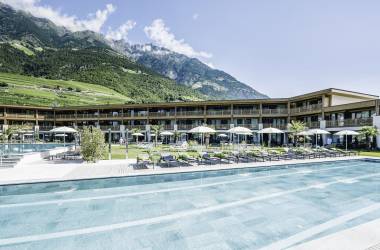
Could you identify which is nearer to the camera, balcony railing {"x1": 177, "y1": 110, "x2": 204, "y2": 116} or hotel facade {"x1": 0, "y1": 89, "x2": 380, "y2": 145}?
hotel facade {"x1": 0, "y1": 89, "x2": 380, "y2": 145}

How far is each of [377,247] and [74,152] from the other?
20516mm

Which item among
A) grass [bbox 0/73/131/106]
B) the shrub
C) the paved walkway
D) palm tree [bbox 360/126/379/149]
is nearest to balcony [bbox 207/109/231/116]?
palm tree [bbox 360/126/379/149]

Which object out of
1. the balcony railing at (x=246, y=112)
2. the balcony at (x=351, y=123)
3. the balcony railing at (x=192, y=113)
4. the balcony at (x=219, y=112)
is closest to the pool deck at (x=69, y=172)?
the balcony at (x=351, y=123)

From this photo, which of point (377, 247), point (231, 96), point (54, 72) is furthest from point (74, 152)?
point (231, 96)

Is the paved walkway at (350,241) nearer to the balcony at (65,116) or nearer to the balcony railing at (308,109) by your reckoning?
the balcony railing at (308,109)

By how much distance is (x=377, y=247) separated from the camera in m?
4.98

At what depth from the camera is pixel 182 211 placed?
29.9ft

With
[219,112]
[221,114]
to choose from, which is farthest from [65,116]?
[221,114]

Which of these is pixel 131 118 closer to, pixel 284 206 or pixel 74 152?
pixel 74 152

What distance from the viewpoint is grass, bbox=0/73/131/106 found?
81500 mm

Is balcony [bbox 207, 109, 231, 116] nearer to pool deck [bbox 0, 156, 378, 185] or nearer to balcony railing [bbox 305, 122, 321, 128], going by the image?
balcony railing [bbox 305, 122, 321, 128]

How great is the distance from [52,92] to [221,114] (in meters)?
76.9

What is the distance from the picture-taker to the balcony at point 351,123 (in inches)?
1139

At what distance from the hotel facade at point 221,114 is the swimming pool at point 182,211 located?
20.7 m
